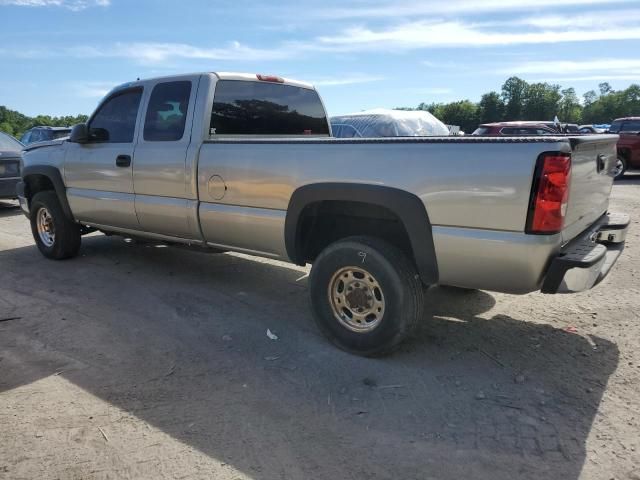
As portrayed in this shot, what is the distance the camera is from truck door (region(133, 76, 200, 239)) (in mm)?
4605

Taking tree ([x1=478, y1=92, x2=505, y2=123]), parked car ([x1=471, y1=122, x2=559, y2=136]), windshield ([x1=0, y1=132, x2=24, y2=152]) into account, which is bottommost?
windshield ([x1=0, y1=132, x2=24, y2=152])

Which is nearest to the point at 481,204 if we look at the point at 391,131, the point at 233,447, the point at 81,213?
the point at 233,447

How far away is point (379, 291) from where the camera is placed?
11.8 ft

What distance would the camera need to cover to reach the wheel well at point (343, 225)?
12.2 feet

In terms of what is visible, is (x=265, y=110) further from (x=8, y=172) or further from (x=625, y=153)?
(x=625, y=153)

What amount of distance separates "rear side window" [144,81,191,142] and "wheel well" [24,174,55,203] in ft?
7.19

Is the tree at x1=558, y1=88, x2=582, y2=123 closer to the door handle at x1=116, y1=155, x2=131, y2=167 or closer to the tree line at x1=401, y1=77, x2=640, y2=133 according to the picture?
the tree line at x1=401, y1=77, x2=640, y2=133

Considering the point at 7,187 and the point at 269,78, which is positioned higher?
the point at 269,78

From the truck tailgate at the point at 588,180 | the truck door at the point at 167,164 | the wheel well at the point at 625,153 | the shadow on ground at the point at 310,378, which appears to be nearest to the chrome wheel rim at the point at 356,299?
the shadow on ground at the point at 310,378

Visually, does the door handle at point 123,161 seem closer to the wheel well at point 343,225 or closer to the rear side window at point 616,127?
the wheel well at point 343,225

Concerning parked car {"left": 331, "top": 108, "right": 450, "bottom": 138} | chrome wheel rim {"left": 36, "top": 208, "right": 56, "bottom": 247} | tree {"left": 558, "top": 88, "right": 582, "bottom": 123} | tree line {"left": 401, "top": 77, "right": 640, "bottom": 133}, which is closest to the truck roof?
chrome wheel rim {"left": 36, "top": 208, "right": 56, "bottom": 247}

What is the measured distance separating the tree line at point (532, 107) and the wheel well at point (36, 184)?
7695 centimetres

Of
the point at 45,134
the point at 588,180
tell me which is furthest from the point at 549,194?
the point at 45,134

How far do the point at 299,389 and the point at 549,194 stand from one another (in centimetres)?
189
